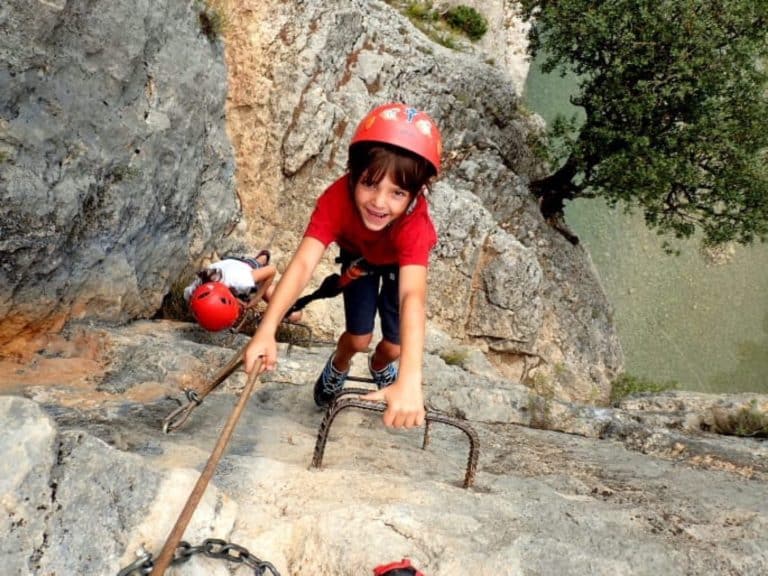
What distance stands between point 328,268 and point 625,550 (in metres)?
8.25

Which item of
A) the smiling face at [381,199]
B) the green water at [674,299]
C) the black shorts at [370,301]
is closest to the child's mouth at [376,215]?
the smiling face at [381,199]

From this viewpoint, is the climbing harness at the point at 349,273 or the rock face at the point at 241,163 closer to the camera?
the climbing harness at the point at 349,273

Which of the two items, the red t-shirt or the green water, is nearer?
the red t-shirt

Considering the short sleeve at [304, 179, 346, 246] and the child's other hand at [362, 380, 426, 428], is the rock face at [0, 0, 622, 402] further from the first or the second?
the child's other hand at [362, 380, 426, 428]

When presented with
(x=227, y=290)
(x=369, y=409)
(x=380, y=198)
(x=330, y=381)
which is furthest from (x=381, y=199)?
(x=227, y=290)

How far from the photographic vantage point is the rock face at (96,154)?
4.71 m

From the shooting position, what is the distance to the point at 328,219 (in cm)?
377

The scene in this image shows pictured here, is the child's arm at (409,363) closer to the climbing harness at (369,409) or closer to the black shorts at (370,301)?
the climbing harness at (369,409)

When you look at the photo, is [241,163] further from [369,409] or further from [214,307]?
[369,409]

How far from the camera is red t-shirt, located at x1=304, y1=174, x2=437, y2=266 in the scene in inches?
141

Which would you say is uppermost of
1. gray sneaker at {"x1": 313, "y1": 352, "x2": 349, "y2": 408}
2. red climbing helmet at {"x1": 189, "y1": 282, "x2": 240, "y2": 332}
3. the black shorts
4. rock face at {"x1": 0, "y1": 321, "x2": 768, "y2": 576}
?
the black shorts

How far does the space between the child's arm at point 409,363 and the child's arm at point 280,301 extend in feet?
1.94

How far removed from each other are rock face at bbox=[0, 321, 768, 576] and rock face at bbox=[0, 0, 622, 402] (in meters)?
1.27

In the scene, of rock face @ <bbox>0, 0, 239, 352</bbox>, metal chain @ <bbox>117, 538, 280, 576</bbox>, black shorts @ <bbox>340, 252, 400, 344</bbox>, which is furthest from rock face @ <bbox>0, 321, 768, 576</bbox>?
black shorts @ <bbox>340, 252, 400, 344</bbox>
